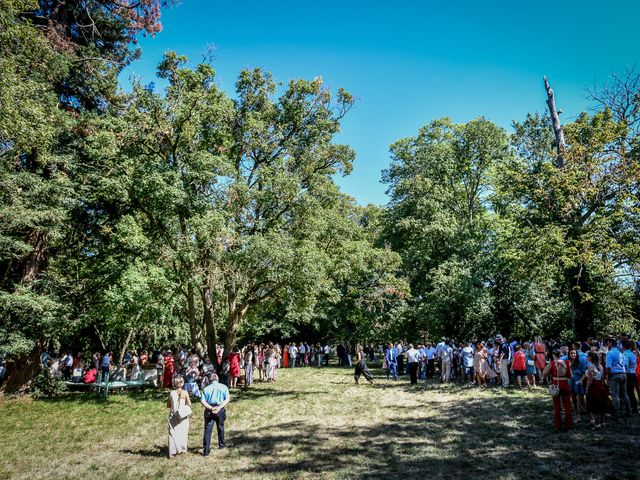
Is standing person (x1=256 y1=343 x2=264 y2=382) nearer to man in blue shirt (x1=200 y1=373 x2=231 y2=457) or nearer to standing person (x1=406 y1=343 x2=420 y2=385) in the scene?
standing person (x1=406 y1=343 x2=420 y2=385)

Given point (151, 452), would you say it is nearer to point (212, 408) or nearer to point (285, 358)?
point (212, 408)

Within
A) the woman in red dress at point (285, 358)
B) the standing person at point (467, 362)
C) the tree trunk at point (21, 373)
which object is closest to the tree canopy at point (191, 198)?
the tree trunk at point (21, 373)

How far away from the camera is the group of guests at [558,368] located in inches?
355

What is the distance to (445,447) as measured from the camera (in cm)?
830

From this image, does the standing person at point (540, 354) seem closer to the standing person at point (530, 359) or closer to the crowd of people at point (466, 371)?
the crowd of people at point (466, 371)

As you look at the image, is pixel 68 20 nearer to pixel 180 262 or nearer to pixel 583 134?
pixel 180 262

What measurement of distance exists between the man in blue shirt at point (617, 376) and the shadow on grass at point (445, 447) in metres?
0.76

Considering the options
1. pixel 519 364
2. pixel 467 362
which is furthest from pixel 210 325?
pixel 519 364

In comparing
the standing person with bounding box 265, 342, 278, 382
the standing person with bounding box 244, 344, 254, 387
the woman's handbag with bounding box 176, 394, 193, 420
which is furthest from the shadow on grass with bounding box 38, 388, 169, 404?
the woman's handbag with bounding box 176, 394, 193, 420

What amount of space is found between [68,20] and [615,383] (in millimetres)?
24293

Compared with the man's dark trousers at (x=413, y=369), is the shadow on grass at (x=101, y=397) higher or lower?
lower

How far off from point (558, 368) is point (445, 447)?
3241 mm

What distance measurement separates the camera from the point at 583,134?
19062mm

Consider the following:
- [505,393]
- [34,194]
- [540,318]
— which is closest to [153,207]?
[34,194]
